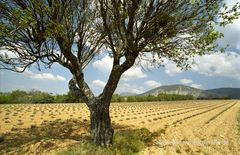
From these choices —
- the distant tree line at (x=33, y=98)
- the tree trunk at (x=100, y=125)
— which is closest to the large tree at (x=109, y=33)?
the tree trunk at (x=100, y=125)

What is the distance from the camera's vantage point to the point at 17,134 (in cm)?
1692

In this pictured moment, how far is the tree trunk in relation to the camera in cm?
1288

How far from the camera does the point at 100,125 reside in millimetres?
12977

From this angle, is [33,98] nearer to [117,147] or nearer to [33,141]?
[33,141]

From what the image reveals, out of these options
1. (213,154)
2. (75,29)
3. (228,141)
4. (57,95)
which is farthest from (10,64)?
(57,95)

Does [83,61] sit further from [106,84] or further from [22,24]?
[22,24]

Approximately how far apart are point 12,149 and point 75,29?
275 inches

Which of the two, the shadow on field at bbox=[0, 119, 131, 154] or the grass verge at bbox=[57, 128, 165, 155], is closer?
the grass verge at bbox=[57, 128, 165, 155]

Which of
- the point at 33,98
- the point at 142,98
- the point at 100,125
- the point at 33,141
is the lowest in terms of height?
the point at 33,141

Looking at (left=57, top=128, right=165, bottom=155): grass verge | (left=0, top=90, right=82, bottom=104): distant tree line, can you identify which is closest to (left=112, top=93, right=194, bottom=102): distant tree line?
(left=0, top=90, right=82, bottom=104): distant tree line

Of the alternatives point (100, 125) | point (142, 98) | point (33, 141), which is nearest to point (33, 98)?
point (142, 98)

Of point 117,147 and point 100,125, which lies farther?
point 100,125

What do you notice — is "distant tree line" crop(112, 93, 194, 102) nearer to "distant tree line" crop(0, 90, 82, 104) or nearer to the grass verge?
"distant tree line" crop(0, 90, 82, 104)

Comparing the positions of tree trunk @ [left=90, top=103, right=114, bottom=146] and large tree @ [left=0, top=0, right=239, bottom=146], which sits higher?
large tree @ [left=0, top=0, right=239, bottom=146]
